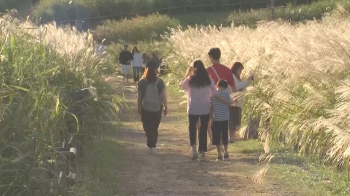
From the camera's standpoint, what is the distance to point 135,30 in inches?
1752

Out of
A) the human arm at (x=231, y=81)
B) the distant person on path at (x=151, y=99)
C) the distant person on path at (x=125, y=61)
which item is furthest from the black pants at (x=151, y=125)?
the distant person on path at (x=125, y=61)

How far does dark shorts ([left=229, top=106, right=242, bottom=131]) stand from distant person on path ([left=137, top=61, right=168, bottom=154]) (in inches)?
57.6

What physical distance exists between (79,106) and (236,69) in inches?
215

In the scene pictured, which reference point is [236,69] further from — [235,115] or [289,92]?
[289,92]

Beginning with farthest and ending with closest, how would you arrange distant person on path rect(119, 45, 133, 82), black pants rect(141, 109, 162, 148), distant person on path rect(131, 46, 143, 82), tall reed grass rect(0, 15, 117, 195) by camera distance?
distant person on path rect(131, 46, 143, 82)
distant person on path rect(119, 45, 133, 82)
black pants rect(141, 109, 162, 148)
tall reed grass rect(0, 15, 117, 195)

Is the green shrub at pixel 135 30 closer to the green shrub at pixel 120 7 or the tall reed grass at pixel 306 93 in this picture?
the green shrub at pixel 120 7

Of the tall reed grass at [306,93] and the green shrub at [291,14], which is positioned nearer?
the tall reed grass at [306,93]

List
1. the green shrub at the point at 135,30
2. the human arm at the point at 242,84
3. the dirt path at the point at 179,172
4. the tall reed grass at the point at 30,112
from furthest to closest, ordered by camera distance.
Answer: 1. the green shrub at the point at 135,30
2. the human arm at the point at 242,84
3. the dirt path at the point at 179,172
4. the tall reed grass at the point at 30,112

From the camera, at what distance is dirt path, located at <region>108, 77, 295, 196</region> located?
34.9 feet

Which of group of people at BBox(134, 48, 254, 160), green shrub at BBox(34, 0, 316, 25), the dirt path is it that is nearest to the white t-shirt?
the dirt path

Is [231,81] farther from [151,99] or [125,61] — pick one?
[125,61]

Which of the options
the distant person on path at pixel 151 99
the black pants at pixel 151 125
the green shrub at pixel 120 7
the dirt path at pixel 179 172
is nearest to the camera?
the dirt path at pixel 179 172

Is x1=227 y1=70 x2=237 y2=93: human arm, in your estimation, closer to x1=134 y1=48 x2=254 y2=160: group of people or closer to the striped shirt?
x1=134 y1=48 x2=254 y2=160: group of people

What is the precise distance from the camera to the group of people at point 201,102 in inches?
512
